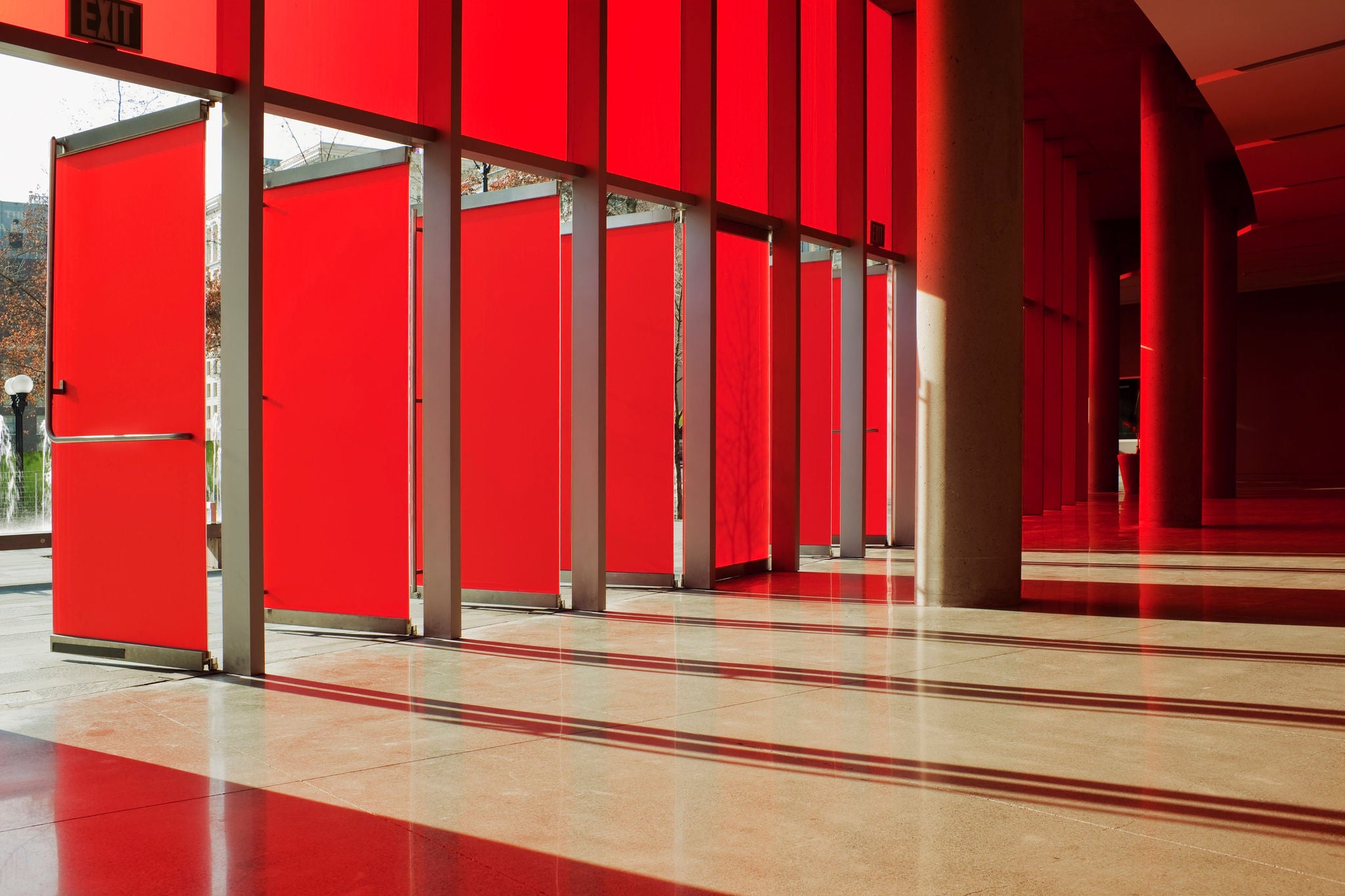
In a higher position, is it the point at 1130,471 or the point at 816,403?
the point at 816,403

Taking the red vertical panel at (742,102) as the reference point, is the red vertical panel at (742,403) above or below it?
below

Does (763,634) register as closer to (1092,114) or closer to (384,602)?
(384,602)

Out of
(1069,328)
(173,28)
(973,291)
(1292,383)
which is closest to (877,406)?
(973,291)

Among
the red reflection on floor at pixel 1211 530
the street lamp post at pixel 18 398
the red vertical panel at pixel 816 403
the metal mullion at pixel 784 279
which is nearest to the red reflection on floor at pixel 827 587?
the metal mullion at pixel 784 279

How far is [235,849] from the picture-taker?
3139mm

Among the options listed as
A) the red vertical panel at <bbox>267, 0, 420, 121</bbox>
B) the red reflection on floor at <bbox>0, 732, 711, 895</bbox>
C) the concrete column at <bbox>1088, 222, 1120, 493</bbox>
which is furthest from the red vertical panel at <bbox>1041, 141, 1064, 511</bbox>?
the red reflection on floor at <bbox>0, 732, 711, 895</bbox>

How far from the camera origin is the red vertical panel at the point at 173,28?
5.34 metres

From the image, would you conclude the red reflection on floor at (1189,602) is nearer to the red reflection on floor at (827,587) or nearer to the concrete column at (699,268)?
the red reflection on floor at (827,587)

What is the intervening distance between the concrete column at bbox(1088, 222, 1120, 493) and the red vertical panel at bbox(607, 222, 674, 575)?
17118mm

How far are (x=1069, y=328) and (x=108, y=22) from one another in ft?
58.0

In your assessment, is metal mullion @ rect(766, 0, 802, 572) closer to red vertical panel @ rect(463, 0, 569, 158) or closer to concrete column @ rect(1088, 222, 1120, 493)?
red vertical panel @ rect(463, 0, 569, 158)

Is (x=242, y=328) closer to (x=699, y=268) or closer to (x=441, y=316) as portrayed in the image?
(x=441, y=316)

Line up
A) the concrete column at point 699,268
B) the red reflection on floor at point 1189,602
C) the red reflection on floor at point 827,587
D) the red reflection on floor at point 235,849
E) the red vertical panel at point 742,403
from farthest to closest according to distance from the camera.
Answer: the red vertical panel at point 742,403, the concrete column at point 699,268, the red reflection on floor at point 827,587, the red reflection on floor at point 1189,602, the red reflection on floor at point 235,849

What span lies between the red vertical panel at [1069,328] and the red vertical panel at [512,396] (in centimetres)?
1366
